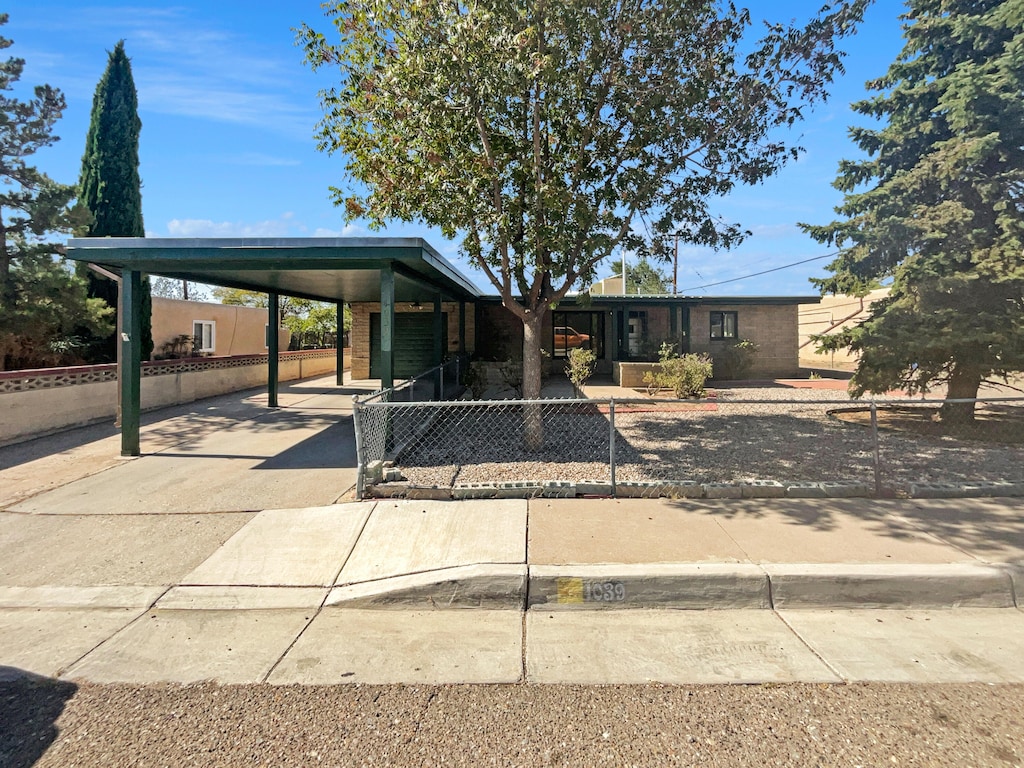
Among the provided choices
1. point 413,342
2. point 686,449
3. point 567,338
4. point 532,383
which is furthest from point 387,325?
point 567,338

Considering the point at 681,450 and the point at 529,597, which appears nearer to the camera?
the point at 529,597

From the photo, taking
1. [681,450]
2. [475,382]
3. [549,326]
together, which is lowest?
[681,450]

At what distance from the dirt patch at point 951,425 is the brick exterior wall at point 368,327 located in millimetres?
11206

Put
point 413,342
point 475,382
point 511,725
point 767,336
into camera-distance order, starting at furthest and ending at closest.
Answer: point 767,336, point 413,342, point 475,382, point 511,725

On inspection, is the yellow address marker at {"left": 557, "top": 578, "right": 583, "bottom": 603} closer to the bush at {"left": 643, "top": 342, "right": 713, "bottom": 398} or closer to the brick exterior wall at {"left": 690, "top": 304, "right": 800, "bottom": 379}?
the bush at {"left": 643, "top": 342, "right": 713, "bottom": 398}

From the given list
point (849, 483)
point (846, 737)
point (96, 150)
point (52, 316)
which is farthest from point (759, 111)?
point (96, 150)

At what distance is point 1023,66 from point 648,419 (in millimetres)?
7798

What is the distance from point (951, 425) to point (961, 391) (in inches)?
26.1

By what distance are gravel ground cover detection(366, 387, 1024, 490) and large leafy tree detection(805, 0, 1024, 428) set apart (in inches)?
58.3

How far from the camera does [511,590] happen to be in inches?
155

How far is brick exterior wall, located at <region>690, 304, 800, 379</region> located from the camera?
18609mm

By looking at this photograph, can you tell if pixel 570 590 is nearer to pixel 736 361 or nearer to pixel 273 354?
pixel 273 354

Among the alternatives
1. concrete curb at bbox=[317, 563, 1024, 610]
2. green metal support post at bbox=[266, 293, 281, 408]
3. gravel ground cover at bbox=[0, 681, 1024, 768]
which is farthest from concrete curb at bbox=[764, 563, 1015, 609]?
green metal support post at bbox=[266, 293, 281, 408]

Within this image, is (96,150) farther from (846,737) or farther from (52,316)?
(846,737)
